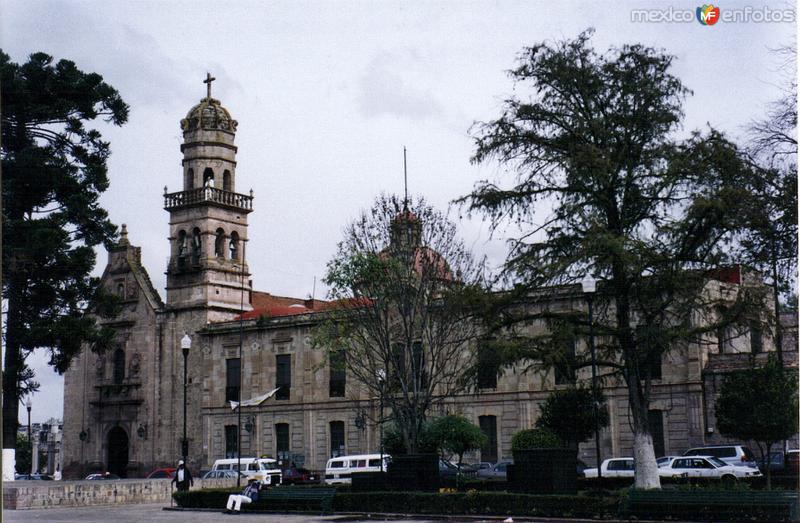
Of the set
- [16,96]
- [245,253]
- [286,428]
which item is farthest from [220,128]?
[16,96]

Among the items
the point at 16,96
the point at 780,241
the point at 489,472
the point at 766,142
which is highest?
the point at 16,96

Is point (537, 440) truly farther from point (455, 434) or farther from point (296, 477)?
point (296, 477)

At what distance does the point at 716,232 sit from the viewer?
82.5 ft

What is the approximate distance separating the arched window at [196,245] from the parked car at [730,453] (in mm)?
33649

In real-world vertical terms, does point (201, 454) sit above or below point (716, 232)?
below

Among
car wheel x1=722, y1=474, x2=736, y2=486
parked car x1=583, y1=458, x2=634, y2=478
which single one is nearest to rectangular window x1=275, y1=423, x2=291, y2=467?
parked car x1=583, y1=458, x2=634, y2=478

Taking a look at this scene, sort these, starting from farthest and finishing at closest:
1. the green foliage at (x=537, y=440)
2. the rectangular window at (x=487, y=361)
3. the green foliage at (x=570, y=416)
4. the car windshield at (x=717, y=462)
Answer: the green foliage at (x=537, y=440)
the car windshield at (x=717, y=462)
the green foliage at (x=570, y=416)
the rectangular window at (x=487, y=361)

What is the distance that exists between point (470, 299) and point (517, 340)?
1657 millimetres

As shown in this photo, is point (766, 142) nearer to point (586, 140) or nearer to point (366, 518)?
point (586, 140)

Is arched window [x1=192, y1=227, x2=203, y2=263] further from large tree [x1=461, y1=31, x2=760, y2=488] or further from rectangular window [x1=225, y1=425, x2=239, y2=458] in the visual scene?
large tree [x1=461, y1=31, x2=760, y2=488]

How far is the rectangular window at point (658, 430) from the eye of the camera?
44625 millimetres

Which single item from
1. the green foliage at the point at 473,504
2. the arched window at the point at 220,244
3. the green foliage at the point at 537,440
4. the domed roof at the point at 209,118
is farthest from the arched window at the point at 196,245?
the green foliage at the point at 473,504

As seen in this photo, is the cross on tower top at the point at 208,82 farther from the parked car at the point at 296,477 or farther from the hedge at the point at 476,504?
the hedge at the point at 476,504

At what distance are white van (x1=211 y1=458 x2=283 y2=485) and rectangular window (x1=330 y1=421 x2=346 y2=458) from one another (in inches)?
169
